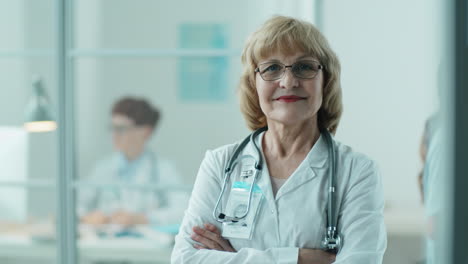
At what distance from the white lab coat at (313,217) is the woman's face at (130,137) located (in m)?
2.69

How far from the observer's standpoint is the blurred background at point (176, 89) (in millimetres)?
3697

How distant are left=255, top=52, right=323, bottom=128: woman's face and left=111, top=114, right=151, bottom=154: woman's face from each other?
2.78 meters

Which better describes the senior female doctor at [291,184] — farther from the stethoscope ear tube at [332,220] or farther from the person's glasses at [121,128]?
the person's glasses at [121,128]

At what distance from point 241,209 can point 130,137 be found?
2805 mm

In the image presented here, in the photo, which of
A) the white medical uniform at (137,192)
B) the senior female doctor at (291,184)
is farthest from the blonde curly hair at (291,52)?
the white medical uniform at (137,192)

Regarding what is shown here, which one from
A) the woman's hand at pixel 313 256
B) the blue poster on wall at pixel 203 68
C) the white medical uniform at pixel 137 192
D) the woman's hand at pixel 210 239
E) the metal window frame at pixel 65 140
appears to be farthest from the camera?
the blue poster on wall at pixel 203 68

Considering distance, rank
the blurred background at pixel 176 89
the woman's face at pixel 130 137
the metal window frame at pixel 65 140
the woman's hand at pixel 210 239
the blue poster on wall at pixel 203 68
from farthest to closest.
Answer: the woman's face at pixel 130 137, the blue poster on wall at pixel 203 68, the blurred background at pixel 176 89, the metal window frame at pixel 65 140, the woman's hand at pixel 210 239

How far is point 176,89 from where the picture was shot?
4.66m

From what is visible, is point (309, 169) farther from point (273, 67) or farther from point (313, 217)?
point (273, 67)

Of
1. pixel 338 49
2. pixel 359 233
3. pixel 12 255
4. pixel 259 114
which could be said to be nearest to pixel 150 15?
pixel 338 49

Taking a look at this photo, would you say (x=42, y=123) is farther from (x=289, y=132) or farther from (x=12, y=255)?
(x=289, y=132)

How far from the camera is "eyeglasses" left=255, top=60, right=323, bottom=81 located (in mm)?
1731

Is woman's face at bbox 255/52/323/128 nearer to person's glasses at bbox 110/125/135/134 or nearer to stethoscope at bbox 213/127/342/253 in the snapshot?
stethoscope at bbox 213/127/342/253

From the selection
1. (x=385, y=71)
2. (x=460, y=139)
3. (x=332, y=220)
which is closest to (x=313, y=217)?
(x=332, y=220)
